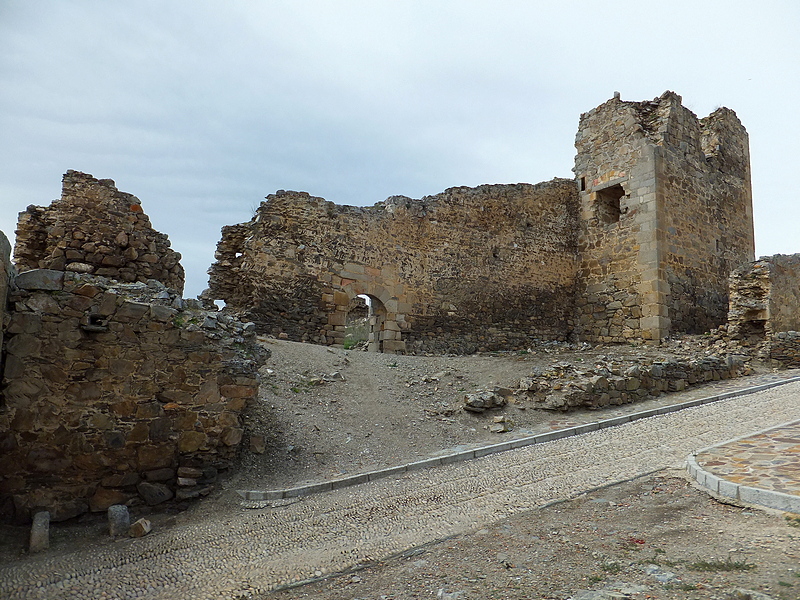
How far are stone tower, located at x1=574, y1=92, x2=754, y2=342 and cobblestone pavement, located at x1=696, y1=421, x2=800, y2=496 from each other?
8972 mm

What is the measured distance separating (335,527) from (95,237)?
544 cm

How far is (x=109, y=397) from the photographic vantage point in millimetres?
5508

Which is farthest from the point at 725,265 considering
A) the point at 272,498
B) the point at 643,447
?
the point at 272,498

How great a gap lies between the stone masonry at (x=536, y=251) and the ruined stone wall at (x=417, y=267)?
0.03 metres

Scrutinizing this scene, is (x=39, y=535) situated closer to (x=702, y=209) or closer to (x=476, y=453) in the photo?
(x=476, y=453)

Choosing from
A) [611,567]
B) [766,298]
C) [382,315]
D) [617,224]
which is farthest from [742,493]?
Result: [617,224]

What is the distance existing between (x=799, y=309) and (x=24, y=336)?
14699 mm

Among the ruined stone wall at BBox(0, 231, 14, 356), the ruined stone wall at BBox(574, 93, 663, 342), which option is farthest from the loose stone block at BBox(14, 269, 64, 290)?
the ruined stone wall at BBox(574, 93, 663, 342)

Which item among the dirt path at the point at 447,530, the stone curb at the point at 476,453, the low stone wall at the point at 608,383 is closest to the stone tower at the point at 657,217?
the low stone wall at the point at 608,383

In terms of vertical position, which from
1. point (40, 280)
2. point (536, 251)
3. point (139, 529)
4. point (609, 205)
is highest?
point (609, 205)

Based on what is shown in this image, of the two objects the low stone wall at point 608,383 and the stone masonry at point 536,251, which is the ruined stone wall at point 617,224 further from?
the low stone wall at point 608,383

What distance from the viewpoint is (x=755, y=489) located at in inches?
155

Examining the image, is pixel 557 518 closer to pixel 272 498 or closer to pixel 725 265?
pixel 272 498

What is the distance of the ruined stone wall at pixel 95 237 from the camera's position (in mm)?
7621
